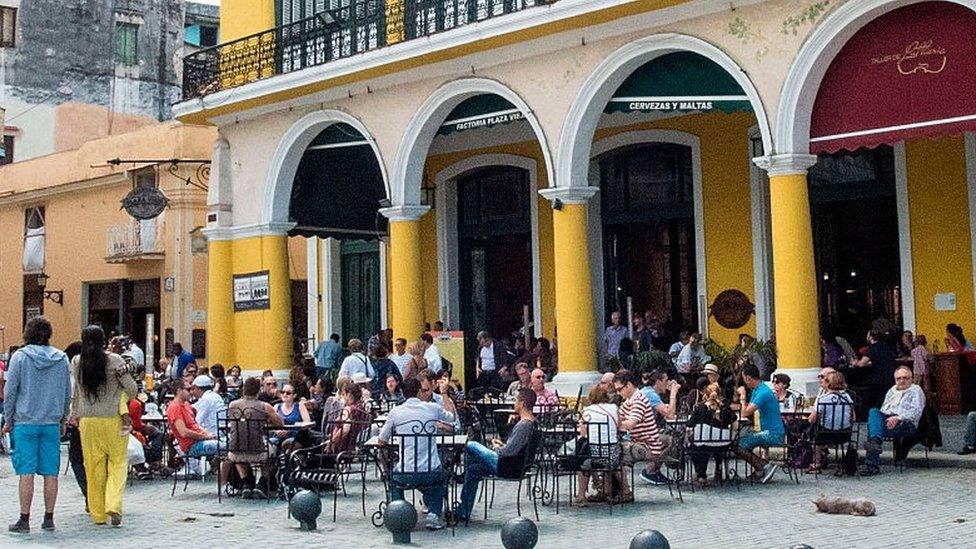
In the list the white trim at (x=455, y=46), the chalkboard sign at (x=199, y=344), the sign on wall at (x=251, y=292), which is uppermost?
the white trim at (x=455, y=46)

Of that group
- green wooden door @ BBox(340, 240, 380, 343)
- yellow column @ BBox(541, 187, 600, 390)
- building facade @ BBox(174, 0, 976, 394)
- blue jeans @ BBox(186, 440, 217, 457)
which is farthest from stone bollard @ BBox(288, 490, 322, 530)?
green wooden door @ BBox(340, 240, 380, 343)

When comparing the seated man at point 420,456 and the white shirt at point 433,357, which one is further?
the white shirt at point 433,357

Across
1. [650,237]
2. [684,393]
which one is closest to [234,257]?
[650,237]

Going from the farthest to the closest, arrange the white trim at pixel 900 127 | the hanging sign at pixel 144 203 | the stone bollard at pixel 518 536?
the hanging sign at pixel 144 203 → the white trim at pixel 900 127 → the stone bollard at pixel 518 536

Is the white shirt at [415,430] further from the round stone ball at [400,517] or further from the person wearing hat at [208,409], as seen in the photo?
the person wearing hat at [208,409]

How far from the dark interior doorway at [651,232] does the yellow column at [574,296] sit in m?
3.55

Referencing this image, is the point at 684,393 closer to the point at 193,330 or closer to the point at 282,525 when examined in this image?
the point at 282,525

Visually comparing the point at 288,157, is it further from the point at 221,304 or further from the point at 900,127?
the point at 900,127

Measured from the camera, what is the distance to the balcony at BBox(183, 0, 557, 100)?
1834 cm

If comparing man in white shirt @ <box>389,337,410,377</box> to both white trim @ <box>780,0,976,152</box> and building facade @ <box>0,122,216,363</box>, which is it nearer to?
white trim @ <box>780,0,976,152</box>

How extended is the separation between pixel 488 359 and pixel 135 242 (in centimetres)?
1288

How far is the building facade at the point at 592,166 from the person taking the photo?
15125 mm

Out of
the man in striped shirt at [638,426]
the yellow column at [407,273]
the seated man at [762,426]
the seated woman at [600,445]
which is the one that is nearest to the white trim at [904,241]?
the seated man at [762,426]

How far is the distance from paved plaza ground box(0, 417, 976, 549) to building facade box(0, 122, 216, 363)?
15.6 m
